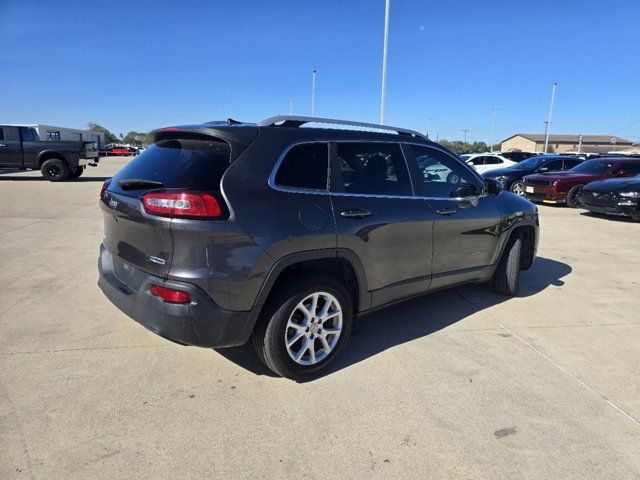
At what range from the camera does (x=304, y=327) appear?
2.97 m

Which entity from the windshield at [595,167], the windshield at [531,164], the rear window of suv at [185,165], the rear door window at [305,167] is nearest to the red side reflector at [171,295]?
the rear window of suv at [185,165]

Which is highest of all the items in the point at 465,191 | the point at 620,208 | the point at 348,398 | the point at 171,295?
the point at 465,191

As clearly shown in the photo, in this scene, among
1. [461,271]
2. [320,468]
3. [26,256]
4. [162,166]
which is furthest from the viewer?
[26,256]

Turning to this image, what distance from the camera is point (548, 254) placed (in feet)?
22.8

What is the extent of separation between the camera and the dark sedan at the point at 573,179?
12.7 metres

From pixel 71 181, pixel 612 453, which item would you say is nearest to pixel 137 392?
pixel 612 453

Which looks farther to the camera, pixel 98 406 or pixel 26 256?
pixel 26 256

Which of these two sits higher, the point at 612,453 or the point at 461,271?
the point at 461,271

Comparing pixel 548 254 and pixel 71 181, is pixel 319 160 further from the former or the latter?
pixel 71 181

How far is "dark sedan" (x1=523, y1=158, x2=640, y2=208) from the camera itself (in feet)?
41.8

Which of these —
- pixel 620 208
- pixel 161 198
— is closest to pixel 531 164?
pixel 620 208

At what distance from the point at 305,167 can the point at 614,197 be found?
998 cm

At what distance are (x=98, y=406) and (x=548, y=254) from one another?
256 inches

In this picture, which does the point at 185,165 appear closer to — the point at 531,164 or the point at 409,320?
the point at 409,320
